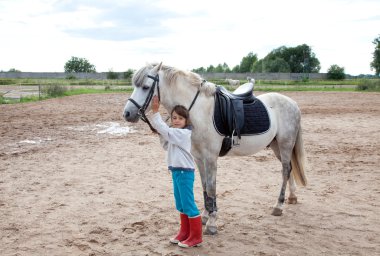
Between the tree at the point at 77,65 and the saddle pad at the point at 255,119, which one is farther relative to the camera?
the tree at the point at 77,65

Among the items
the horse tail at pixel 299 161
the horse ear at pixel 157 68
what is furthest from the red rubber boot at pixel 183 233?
the horse tail at pixel 299 161

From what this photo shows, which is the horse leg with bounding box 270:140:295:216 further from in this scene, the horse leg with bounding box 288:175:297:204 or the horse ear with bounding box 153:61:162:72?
the horse ear with bounding box 153:61:162:72

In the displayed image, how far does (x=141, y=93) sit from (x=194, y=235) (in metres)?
1.56

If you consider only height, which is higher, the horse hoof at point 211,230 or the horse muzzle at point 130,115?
the horse muzzle at point 130,115

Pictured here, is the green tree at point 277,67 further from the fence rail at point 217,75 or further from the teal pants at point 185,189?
the teal pants at point 185,189

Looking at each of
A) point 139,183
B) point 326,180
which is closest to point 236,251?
point 139,183

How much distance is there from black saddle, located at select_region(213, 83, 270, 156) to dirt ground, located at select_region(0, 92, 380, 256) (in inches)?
44.5

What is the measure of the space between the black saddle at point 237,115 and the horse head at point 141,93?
80 centimetres

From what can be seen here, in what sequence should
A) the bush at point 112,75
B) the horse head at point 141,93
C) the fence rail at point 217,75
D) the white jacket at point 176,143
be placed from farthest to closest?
the bush at point 112,75, the fence rail at point 217,75, the horse head at point 141,93, the white jacket at point 176,143

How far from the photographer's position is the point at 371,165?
23.0ft

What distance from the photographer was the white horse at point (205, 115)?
3717mm

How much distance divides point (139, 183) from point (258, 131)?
245cm

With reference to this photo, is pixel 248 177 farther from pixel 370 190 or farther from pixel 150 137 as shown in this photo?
pixel 150 137

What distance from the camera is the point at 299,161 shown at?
511 centimetres
